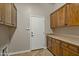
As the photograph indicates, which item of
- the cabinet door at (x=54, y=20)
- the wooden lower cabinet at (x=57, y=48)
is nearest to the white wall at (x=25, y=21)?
the cabinet door at (x=54, y=20)

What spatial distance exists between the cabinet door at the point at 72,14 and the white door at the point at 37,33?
4.03 feet

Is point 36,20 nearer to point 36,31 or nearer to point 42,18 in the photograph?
point 42,18

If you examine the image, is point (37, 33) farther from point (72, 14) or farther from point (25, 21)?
point (72, 14)

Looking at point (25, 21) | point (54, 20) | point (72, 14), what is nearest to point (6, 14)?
point (72, 14)

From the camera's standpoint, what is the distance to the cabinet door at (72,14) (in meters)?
3.47

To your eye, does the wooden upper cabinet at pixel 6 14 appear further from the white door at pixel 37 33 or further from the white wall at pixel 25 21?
the white wall at pixel 25 21

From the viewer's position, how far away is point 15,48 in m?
5.01

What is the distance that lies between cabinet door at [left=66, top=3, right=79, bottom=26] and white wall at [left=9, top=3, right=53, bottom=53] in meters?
1.36

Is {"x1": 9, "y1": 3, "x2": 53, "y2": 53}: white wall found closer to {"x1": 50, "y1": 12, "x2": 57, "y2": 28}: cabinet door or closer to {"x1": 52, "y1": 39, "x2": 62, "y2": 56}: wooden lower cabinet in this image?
{"x1": 50, "y1": 12, "x2": 57, "y2": 28}: cabinet door

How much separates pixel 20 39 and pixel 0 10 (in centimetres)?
266

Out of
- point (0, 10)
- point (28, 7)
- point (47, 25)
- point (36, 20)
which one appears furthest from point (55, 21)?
point (0, 10)

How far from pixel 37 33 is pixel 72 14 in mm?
1539

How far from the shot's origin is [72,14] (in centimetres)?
368

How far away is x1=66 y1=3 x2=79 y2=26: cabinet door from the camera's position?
3471 mm
